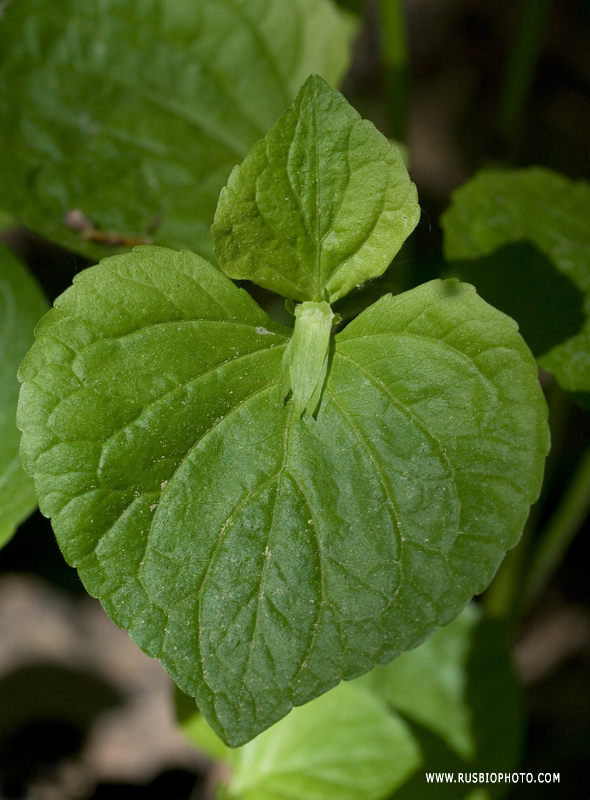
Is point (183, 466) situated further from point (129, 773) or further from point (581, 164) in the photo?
point (581, 164)

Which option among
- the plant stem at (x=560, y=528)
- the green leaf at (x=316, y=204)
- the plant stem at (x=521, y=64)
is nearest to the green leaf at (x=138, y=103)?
the green leaf at (x=316, y=204)

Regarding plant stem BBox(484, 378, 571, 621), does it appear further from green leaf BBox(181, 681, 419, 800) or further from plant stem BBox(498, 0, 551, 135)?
plant stem BBox(498, 0, 551, 135)

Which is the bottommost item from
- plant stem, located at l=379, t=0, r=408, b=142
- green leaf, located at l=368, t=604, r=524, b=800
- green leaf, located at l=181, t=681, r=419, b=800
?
green leaf, located at l=368, t=604, r=524, b=800

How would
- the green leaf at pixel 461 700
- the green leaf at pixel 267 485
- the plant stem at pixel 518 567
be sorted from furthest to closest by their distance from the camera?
the plant stem at pixel 518 567
the green leaf at pixel 461 700
the green leaf at pixel 267 485

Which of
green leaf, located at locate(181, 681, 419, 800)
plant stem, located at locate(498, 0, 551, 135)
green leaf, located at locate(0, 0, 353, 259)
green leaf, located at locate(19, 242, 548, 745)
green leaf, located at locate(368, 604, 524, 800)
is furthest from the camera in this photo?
plant stem, located at locate(498, 0, 551, 135)

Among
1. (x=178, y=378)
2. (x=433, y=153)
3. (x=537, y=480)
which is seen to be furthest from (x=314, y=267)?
(x=433, y=153)

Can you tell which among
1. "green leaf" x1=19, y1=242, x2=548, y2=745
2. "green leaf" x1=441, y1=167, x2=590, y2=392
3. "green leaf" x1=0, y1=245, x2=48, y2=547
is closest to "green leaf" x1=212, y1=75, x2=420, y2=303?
"green leaf" x1=19, y1=242, x2=548, y2=745

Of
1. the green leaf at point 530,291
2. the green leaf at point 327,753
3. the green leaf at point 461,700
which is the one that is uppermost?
the green leaf at point 530,291

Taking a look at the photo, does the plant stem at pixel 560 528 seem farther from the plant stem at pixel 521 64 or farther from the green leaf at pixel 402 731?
the plant stem at pixel 521 64
